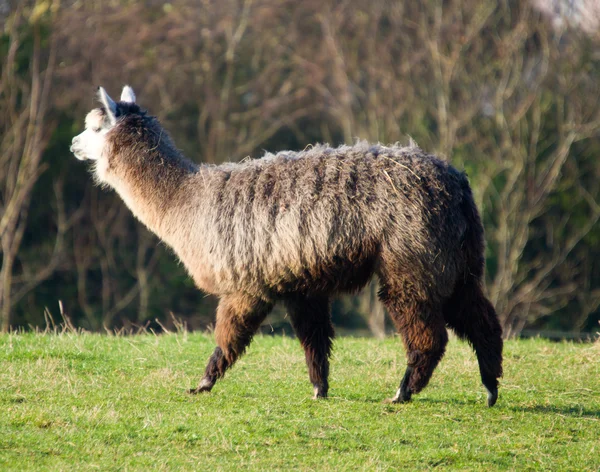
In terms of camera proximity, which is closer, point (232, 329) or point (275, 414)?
point (275, 414)

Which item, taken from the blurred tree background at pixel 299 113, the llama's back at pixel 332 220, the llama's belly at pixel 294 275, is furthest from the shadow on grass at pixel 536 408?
the blurred tree background at pixel 299 113

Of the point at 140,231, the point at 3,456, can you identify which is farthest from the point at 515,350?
the point at 140,231

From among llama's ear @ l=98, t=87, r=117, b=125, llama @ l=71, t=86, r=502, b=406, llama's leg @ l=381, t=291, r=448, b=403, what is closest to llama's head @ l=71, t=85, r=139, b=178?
llama's ear @ l=98, t=87, r=117, b=125

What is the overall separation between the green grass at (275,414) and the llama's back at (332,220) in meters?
1.01

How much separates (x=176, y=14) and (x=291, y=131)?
4.41m

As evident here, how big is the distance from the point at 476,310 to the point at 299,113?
16.5 meters

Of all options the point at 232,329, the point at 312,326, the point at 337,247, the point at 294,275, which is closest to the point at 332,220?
the point at 337,247

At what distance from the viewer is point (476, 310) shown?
6.66 meters

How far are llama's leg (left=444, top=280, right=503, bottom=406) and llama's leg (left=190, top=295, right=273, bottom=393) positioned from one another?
148 centimetres

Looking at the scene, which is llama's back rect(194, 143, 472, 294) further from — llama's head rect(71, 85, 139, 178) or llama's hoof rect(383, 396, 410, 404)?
llama's head rect(71, 85, 139, 178)

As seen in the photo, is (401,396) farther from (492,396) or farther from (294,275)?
(294,275)

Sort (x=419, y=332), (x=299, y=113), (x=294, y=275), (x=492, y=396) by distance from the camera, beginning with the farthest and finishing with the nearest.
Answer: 1. (x=299, y=113)
2. (x=492, y=396)
3. (x=294, y=275)
4. (x=419, y=332)

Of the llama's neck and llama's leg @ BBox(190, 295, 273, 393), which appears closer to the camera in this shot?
llama's leg @ BBox(190, 295, 273, 393)

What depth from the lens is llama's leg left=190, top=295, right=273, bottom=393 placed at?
671 cm
